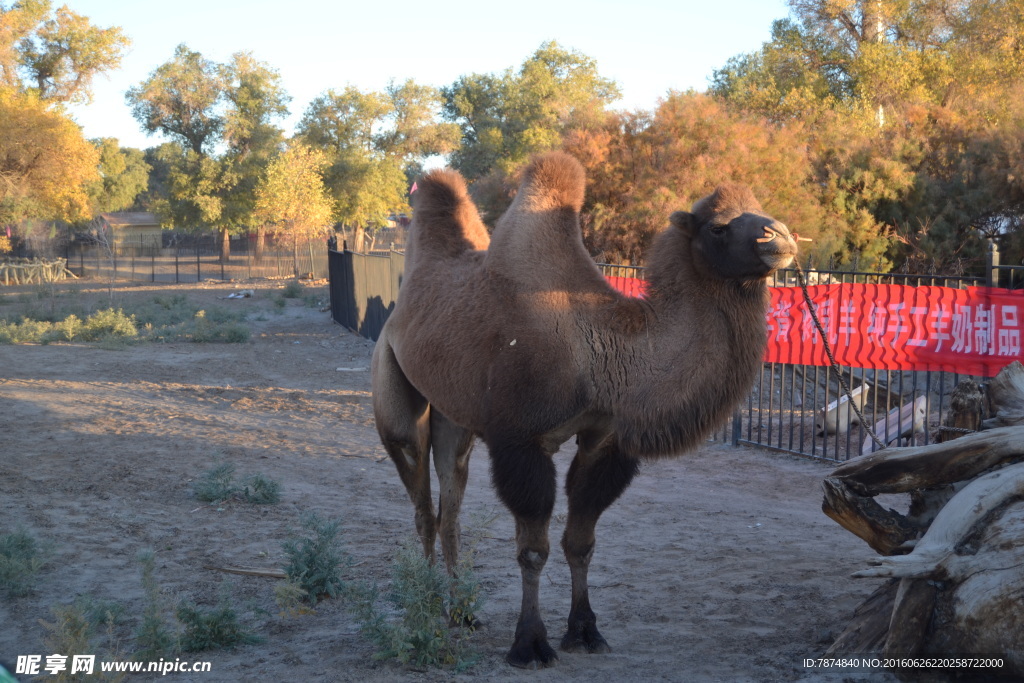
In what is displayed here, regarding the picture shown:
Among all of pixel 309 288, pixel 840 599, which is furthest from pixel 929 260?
pixel 309 288

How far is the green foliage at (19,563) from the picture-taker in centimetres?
516

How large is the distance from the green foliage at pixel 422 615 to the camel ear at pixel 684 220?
6.89 ft

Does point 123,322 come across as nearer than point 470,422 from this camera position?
No

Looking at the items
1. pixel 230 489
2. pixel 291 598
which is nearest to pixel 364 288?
pixel 230 489

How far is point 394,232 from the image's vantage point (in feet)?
190

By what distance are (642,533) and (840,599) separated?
76.1 inches

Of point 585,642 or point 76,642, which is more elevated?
point 76,642

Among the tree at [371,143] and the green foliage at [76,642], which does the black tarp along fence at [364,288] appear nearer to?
the green foliage at [76,642]

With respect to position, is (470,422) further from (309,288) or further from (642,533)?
(309,288)

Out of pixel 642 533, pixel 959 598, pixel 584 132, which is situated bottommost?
pixel 642 533

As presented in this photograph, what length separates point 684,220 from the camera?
14.6 feet

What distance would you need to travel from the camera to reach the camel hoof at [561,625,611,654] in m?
4.66

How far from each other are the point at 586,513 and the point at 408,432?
4.40ft

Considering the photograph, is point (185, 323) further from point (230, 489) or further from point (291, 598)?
point (291, 598)
